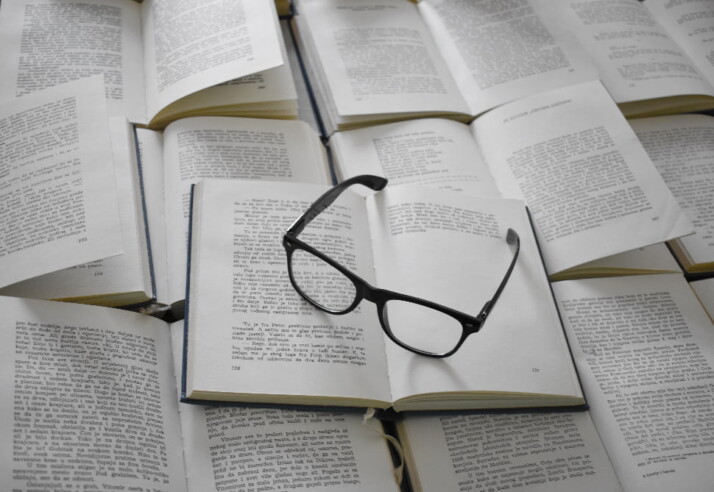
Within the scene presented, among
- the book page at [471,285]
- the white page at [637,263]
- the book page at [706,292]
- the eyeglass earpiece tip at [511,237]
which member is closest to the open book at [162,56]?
the book page at [471,285]

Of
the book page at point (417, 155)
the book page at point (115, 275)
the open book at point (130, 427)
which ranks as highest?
the book page at point (417, 155)

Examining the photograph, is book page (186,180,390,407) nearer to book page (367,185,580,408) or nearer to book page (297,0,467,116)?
book page (367,185,580,408)

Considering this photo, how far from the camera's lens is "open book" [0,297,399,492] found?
0.67 meters

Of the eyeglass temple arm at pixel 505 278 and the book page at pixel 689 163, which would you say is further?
the book page at pixel 689 163

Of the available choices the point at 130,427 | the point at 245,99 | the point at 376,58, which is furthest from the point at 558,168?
the point at 130,427

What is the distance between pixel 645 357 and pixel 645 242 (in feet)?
0.57

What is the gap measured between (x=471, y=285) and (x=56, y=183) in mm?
596

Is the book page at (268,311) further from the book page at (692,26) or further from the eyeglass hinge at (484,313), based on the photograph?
the book page at (692,26)

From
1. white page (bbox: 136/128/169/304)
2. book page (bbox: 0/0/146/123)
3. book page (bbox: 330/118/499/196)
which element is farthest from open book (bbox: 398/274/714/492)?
book page (bbox: 0/0/146/123)

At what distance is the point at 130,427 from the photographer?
0.72 meters

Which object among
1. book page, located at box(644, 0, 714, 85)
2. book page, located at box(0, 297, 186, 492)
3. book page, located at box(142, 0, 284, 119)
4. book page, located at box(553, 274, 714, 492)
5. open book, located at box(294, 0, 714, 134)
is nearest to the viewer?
book page, located at box(0, 297, 186, 492)

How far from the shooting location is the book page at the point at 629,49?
1.13 meters

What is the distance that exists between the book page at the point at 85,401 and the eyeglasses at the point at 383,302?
0.21 meters

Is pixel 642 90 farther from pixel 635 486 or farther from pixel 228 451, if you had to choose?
pixel 228 451
